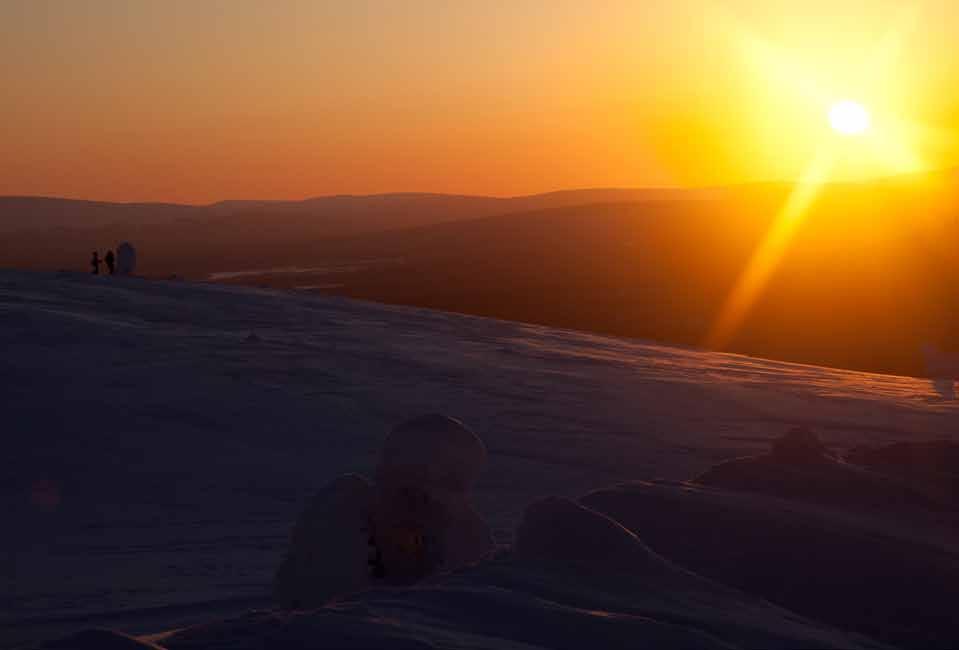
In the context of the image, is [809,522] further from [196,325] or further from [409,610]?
[196,325]

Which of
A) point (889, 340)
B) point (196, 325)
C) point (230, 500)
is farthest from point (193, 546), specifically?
point (889, 340)

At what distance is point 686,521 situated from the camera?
5602 millimetres

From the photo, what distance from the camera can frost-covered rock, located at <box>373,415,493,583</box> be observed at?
5.38 meters

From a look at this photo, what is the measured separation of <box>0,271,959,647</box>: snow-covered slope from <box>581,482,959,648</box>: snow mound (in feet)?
8.07

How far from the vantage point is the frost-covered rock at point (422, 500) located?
5375 mm

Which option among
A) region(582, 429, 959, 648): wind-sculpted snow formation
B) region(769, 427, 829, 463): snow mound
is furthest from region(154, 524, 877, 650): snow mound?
region(769, 427, 829, 463): snow mound

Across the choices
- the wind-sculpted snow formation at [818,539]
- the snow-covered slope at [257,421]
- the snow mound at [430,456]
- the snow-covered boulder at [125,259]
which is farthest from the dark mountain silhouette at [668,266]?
the snow mound at [430,456]

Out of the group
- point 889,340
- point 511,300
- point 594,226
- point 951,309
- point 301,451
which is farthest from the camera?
point 594,226

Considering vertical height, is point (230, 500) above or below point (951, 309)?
below

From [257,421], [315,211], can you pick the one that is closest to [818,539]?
[257,421]

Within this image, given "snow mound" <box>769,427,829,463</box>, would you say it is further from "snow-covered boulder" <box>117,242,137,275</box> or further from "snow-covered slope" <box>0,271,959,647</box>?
"snow-covered boulder" <box>117,242,137,275</box>

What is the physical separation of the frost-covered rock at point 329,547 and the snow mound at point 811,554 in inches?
40.3

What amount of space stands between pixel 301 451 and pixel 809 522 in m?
7.00

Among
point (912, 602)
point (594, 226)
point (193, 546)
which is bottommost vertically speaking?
point (193, 546)
